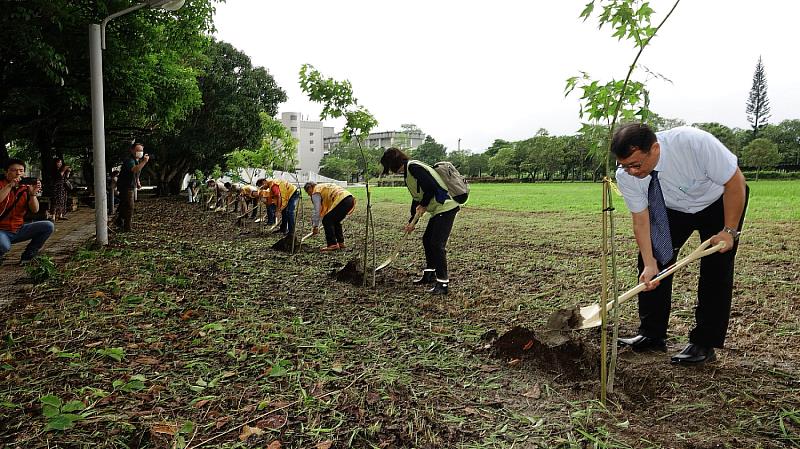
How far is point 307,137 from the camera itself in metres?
92.9

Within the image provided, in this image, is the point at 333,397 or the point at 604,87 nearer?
the point at 604,87

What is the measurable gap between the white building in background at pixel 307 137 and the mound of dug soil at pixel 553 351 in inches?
3518

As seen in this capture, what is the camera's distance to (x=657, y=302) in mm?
3523

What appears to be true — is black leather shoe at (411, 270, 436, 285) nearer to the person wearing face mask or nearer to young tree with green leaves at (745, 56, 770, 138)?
the person wearing face mask

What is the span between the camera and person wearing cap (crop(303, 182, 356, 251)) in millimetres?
8312

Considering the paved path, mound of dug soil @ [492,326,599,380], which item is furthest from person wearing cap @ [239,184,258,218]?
mound of dug soil @ [492,326,599,380]

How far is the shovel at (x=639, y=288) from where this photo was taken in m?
2.88

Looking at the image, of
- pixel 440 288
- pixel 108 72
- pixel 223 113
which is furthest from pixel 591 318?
pixel 223 113

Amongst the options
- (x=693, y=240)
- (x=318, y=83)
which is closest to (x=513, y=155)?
(x=693, y=240)

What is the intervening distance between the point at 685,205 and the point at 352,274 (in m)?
3.85

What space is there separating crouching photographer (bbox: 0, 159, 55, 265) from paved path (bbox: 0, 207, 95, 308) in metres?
0.33

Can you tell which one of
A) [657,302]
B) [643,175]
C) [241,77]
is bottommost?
[657,302]

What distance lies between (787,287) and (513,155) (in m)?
64.3

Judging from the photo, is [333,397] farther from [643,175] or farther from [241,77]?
[241,77]
